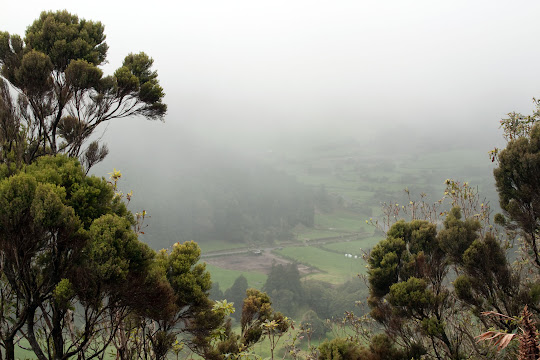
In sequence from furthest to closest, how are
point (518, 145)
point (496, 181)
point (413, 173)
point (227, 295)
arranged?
point (413, 173), point (227, 295), point (496, 181), point (518, 145)

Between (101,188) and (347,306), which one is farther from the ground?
(101,188)

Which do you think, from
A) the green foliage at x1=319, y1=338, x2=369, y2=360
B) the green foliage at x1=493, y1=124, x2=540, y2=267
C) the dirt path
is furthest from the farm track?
the green foliage at x1=493, y1=124, x2=540, y2=267

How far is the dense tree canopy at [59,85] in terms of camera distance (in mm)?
5582

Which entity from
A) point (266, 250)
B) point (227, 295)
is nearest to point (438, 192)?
point (266, 250)

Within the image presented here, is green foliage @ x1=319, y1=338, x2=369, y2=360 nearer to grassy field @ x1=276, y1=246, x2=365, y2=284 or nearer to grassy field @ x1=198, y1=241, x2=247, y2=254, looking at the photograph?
grassy field @ x1=276, y1=246, x2=365, y2=284

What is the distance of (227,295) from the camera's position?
54938mm

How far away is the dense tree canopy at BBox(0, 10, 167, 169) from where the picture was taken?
558 cm

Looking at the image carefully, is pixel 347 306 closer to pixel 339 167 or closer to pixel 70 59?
pixel 70 59

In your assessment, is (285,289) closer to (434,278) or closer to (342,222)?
(434,278)

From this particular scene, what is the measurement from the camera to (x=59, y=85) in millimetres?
6250

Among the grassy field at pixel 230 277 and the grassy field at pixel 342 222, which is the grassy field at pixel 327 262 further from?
the grassy field at pixel 342 222

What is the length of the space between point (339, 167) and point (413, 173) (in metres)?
38.3

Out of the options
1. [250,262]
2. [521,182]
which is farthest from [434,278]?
[250,262]

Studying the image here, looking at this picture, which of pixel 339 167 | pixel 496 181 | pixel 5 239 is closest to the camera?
pixel 5 239
